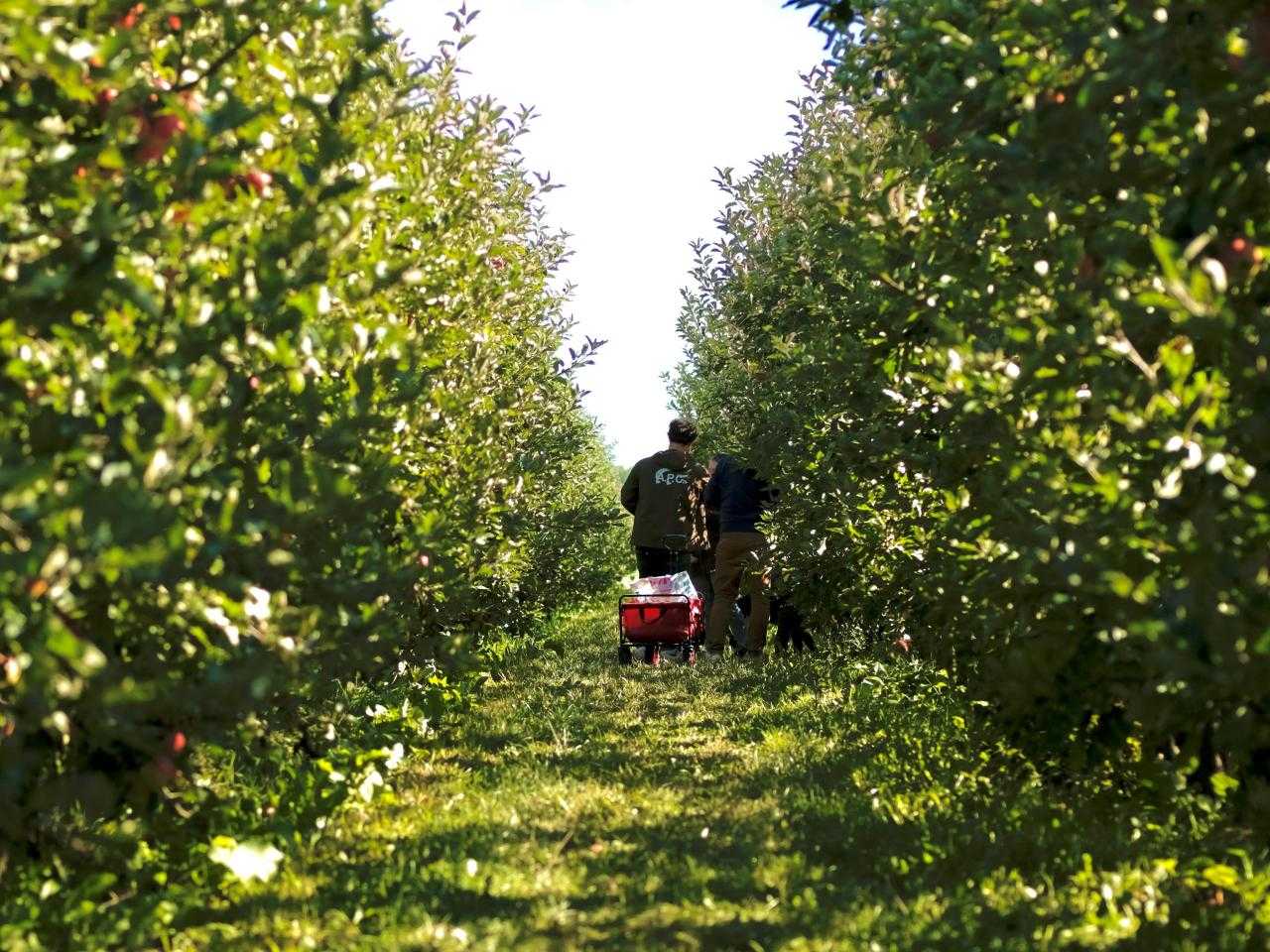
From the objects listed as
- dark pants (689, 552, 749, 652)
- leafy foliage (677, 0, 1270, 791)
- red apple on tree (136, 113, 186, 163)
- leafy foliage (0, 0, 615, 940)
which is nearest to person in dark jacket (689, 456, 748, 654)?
dark pants (689, 552, 749, 652)

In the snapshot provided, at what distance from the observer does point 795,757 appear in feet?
25.0

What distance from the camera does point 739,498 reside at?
13531 millimetres

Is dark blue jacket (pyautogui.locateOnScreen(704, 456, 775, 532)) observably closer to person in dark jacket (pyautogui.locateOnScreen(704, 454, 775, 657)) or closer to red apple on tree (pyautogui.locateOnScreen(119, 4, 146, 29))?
person in dark jacket (pyautogui.locateOnScreen(704, 454, 775, 657))

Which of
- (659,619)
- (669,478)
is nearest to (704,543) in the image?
(669,478)

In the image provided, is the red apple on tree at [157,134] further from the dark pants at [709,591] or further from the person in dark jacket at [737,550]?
the dark pants at [709,591]

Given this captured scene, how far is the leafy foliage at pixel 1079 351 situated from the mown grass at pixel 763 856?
420mm

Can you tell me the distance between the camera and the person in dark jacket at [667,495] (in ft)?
46.8

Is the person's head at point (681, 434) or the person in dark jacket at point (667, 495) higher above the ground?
the person's head at point (681, 434)

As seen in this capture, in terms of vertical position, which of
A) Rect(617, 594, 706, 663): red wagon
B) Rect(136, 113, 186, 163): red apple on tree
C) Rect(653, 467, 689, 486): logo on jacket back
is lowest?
Rect(617, 594, 706, 663): red wagon

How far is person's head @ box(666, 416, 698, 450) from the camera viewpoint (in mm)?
14227

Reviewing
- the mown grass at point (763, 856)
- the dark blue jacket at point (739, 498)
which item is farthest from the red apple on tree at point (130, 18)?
the dark blue jacket at point (739, 498)

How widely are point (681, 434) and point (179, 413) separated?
36.4 ft

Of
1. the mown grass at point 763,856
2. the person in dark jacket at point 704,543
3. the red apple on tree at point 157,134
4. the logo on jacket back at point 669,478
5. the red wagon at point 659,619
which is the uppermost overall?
the red apple on tree at point 157,134

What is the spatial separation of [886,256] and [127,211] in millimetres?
3406
